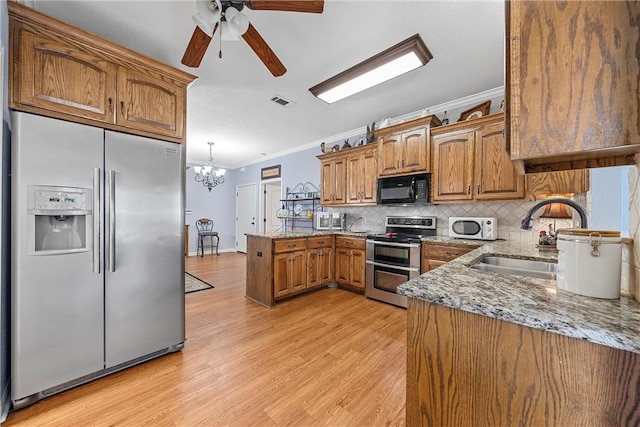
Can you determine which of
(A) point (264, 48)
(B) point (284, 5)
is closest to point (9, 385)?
(A) point (264, 48)

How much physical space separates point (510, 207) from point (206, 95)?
3875 mm

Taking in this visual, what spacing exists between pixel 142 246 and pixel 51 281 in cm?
50

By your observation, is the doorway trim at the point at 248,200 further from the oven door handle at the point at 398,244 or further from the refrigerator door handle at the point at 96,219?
the refrigerator door handle at the point at 96,219

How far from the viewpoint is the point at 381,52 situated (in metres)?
2.21

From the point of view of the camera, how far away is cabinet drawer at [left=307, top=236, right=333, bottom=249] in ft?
11.6

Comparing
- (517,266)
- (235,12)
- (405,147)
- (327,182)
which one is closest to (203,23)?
(235,12)

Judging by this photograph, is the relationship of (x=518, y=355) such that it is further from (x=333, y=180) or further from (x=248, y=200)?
(x=248, y=200)

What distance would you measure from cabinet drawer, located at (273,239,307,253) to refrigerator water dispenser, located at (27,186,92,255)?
70.0 inches

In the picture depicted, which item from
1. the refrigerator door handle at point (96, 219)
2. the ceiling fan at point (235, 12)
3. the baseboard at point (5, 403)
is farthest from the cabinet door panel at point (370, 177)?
the baseboard at point (5, 403)

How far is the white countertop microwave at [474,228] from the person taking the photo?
9.11 feet

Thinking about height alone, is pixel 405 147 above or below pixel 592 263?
above

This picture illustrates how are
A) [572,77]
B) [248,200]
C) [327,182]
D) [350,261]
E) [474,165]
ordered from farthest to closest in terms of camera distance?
[248,200] → [327,182] → [350,261] → [474,165] → [572,77]

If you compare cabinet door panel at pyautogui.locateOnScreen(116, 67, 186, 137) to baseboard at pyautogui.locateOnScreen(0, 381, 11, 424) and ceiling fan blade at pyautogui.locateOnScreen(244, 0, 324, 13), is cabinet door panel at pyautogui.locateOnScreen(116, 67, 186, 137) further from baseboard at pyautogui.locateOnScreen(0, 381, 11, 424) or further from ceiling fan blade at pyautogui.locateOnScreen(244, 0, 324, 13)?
baseboard at pyautogui.locateOnScreen(0, 381, 11, 424)

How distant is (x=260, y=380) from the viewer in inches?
69.4
